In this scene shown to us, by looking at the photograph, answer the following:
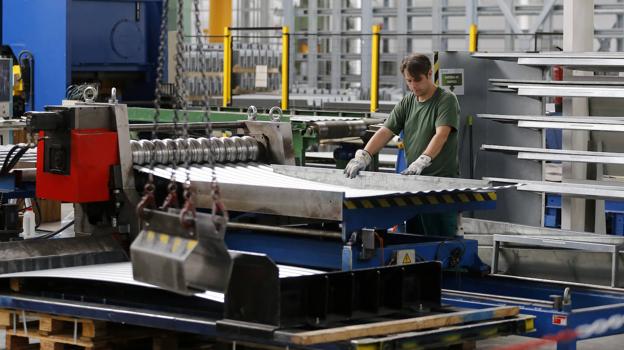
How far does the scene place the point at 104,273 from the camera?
6035 millimetres

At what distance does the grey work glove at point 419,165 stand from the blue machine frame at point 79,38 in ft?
23.4

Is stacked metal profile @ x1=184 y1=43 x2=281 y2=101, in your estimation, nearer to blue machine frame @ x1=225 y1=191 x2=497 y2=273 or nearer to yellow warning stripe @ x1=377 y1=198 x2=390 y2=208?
blue machine frame @ x1=225 y1=191 x2=497 y2=273

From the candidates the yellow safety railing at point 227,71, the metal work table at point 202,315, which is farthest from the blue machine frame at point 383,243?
the yellow safety railing at point 227,71

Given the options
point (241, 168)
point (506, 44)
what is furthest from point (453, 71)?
point (506, 44)

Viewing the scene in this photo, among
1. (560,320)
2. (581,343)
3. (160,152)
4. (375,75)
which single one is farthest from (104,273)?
(375,75)

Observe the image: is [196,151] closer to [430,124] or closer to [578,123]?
[430,124]

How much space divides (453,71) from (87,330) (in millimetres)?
4867

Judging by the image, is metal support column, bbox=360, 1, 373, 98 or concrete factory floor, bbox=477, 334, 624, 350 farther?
metal support column, bbox=360, 1, 373, 98

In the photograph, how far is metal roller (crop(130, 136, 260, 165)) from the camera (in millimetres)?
6777

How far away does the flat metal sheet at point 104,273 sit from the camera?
19.0ft

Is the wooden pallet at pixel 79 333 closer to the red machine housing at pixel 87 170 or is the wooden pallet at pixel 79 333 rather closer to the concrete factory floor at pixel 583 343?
the red machine housing at pixel 87 170

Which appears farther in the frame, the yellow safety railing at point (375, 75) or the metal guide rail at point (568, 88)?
the yellow safety railing at point (375, 75)

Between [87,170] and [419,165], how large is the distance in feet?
6.23

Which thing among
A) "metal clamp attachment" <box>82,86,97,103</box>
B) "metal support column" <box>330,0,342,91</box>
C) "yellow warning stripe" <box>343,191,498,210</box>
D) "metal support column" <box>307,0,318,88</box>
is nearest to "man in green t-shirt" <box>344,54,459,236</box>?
"yellow warning stripe" <box>343,191,498,210</box>
